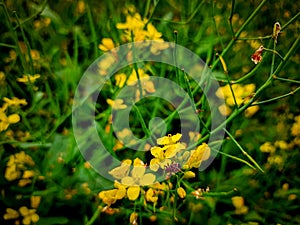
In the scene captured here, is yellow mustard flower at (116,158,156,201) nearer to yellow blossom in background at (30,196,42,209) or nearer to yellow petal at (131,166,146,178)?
yellow petal at (131,166,146,178)

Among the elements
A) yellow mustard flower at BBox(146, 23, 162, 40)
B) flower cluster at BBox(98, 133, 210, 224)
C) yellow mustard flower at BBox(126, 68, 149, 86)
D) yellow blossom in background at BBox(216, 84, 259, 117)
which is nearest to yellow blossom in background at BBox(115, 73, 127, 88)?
yellow mustard flower at BBox(126, 68, 149, 86)

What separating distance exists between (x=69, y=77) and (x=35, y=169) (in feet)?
0.91

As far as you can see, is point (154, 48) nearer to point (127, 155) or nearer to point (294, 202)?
point (127, 155)

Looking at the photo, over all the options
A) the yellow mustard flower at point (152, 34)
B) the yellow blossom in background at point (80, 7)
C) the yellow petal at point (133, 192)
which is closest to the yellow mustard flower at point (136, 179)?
the yellow petal at point (133, 192)

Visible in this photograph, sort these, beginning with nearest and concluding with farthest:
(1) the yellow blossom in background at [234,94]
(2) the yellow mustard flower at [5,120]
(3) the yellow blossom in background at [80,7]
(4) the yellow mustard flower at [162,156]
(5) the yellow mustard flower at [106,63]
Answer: (4) the yellow mustard flower at [162,156] < (2) the yellow mustard flower at [5,120] < (1) the yellow blossom in background at [234,94] < (5) the yellow mustard flower at [106,63] < (3) the yellow blossom in background at [80,7]

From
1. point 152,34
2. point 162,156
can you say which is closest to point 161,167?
point 162,156

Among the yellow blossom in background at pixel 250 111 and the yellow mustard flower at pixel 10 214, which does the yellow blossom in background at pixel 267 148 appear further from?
the yellow mustard flower at pixel 10 214

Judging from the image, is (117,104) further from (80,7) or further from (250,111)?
(80,7)

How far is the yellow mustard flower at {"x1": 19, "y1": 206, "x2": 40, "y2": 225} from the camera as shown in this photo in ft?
2.96

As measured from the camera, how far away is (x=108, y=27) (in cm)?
123

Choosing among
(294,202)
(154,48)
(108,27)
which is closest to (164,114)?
(154,48)

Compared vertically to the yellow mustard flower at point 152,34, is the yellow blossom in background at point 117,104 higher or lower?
lower

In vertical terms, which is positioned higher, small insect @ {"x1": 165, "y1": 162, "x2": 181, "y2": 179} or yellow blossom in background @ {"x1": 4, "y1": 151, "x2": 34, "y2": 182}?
small insect @ {"x1": 165, "y1": 162, "x2": 181, "y2": 179}

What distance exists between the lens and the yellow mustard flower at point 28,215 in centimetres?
90
